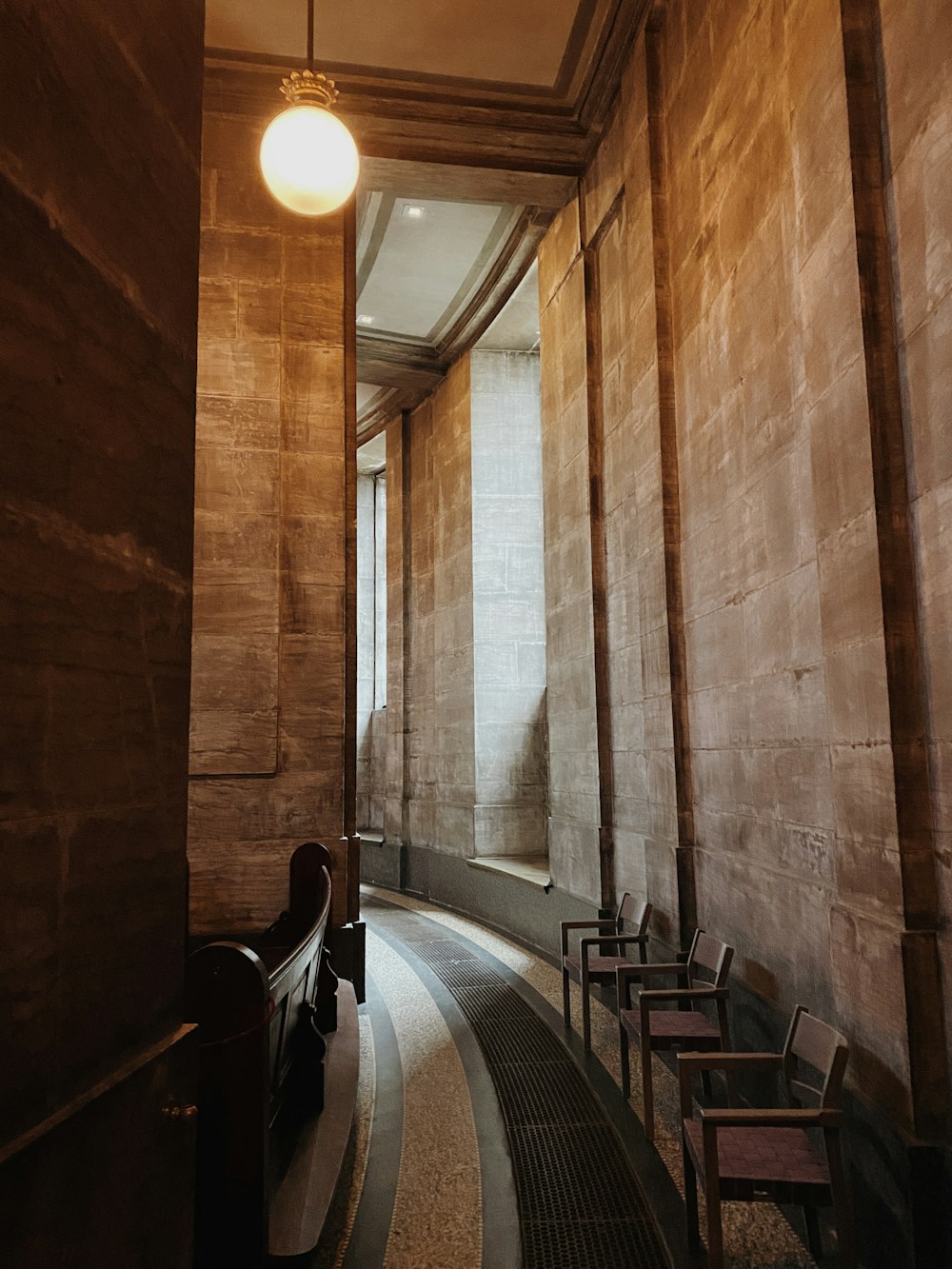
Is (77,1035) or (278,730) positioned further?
(278,730)

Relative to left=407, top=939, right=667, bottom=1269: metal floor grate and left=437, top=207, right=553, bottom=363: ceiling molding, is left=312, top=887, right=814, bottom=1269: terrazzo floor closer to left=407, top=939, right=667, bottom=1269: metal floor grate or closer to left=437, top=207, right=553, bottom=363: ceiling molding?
left=407, top=939, right=667, bottom=1269: metal floor grate

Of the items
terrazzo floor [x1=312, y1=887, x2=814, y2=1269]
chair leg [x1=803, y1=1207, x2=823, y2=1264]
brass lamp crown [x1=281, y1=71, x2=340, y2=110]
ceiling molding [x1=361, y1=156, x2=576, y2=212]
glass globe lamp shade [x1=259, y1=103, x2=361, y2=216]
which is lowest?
terrazzo floor [x1=312, y1=887, x2=814, y2=1269]

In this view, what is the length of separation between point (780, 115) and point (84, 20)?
3193 mm

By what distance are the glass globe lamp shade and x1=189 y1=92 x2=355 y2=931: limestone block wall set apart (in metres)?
2.26

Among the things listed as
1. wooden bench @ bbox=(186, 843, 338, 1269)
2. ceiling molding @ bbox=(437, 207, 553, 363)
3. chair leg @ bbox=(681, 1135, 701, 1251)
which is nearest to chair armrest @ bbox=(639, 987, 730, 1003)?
chair leg @ bbox=(681, 1135, 701, 1251)

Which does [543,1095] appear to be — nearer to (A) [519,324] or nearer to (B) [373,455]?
(A) [519,324]

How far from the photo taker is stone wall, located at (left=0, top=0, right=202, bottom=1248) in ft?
4.62

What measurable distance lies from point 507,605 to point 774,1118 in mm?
7649

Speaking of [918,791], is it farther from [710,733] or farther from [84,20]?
[84,20]

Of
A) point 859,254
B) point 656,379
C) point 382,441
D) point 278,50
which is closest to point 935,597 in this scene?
point 859,254

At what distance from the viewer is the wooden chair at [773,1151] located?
2432mm

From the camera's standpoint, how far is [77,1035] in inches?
60.8

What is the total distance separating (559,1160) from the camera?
357cm

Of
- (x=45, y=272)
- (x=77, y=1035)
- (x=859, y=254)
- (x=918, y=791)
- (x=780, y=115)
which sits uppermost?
(x=780, y=115)
